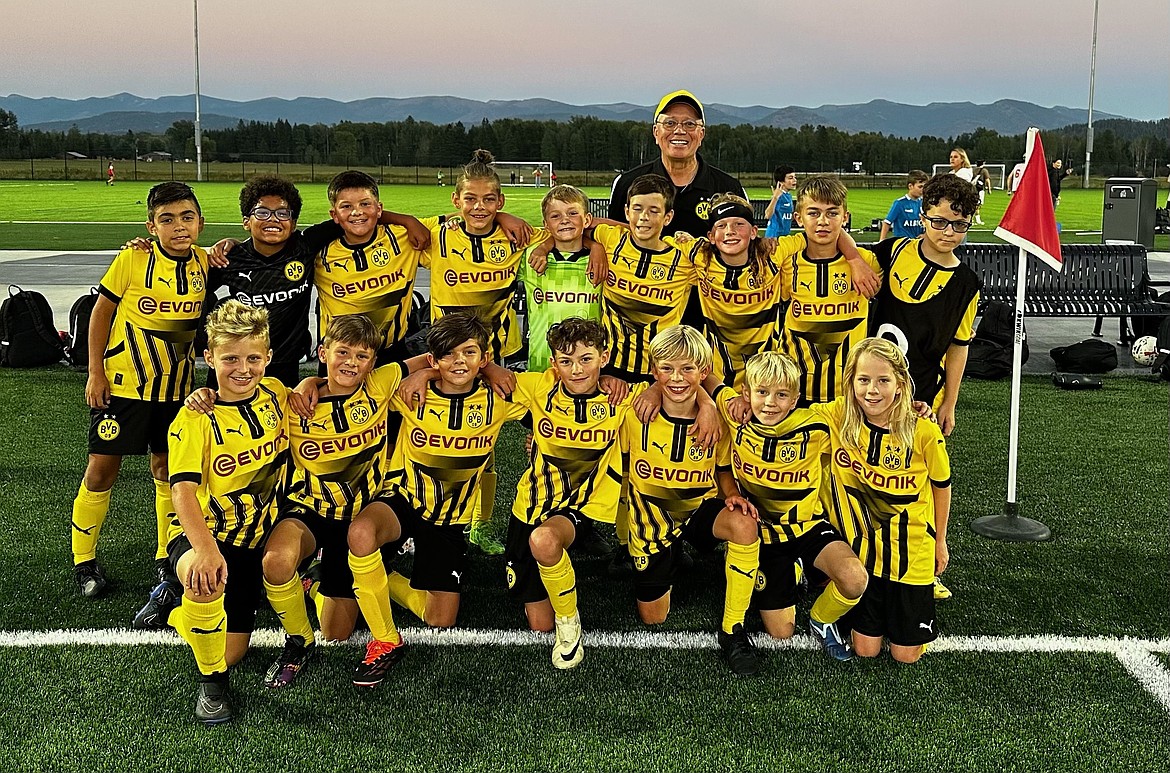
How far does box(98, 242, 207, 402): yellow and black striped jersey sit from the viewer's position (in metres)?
4.14

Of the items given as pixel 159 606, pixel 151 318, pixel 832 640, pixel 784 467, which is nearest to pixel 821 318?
pixel 784 467

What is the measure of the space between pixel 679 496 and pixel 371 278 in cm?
175

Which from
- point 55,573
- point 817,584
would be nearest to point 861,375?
point 817,584

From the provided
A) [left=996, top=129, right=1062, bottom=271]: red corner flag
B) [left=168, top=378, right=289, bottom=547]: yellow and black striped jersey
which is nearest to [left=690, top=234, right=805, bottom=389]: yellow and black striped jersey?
[left=996, top=129, right=1062, bottom=271]: red corner flag

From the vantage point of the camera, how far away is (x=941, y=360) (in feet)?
14.2

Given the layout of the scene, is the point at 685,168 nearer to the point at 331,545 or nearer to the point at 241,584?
the point at 331,545

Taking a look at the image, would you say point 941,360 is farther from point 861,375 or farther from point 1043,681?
point 1043,681

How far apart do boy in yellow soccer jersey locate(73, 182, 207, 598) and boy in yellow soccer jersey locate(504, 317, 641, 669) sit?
1526 mm

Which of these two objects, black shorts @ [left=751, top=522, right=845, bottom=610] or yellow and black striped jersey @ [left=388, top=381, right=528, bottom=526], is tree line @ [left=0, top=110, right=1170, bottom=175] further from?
black shorts @ [left=751, top=522, right=845, bottom=610]

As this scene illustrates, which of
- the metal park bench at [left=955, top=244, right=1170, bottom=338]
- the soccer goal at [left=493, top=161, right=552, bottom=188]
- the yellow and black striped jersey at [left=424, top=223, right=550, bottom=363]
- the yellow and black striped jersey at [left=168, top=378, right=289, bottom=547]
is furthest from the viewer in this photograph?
the soccer goal at [left=493, top=161, right=552, bottom=188]

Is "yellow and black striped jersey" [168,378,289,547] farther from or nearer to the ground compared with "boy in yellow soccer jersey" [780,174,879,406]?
nearer to the ground

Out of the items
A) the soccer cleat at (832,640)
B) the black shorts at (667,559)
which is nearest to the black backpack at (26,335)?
the black shorts at (667,559)

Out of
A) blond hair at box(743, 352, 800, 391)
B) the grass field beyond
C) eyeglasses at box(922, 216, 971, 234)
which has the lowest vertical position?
the grass field beyond

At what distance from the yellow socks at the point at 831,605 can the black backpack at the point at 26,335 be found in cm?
766
